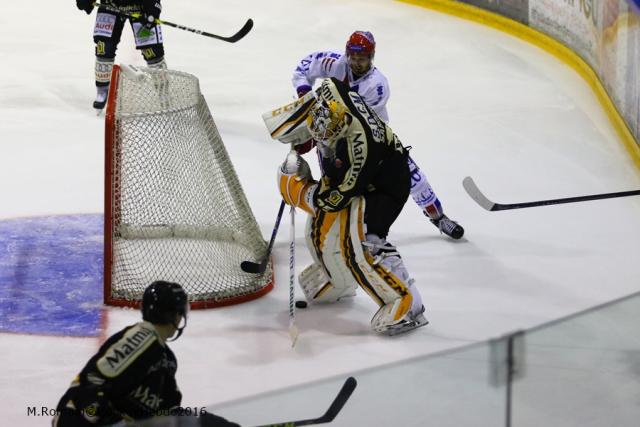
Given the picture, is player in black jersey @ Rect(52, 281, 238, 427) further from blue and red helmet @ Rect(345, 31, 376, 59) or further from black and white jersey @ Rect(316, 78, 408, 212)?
blue and red helmet @ Rect(345, 31, 376, 59)

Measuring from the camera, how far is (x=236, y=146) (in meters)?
6.64

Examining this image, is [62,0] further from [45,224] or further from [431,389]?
[431,389]

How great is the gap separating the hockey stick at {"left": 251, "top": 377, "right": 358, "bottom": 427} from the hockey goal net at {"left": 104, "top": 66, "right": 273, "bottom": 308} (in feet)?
6.48

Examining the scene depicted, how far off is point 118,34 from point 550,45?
2862 millimetres

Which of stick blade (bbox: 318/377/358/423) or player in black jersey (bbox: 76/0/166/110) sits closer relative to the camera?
stick blade (bbox: 318/377/358/423)

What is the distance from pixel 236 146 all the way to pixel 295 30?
2405 millimetres

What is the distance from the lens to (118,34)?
708 centimetres

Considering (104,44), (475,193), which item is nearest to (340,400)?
(475,193)

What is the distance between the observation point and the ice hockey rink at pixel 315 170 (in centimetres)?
409

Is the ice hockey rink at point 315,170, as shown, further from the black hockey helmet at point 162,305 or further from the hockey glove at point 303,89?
the hockey glove at point 303,89

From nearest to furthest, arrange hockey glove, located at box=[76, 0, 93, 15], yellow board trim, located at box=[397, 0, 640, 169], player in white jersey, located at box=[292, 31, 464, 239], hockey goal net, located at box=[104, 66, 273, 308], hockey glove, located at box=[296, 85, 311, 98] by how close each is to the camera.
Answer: hockey goal net, located at box=[104, 66, 273, 308] < player in white jersey, located at box=[292, 31, 464, 239] < hockey glove, located at box=[296, 85, 311, 98] < yellow board trim, located at box=[397, 0, 640, 169] < hockey glove, located at box=[76, 0, 93, 15]

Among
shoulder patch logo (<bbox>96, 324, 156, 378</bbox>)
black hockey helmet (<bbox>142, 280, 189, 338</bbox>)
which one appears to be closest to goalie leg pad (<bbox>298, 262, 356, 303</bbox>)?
black hockey helmet (<bbox>142, 280, 189, 338</bbox>)

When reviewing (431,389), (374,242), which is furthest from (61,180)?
(431,389)

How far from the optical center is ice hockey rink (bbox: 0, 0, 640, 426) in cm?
409
